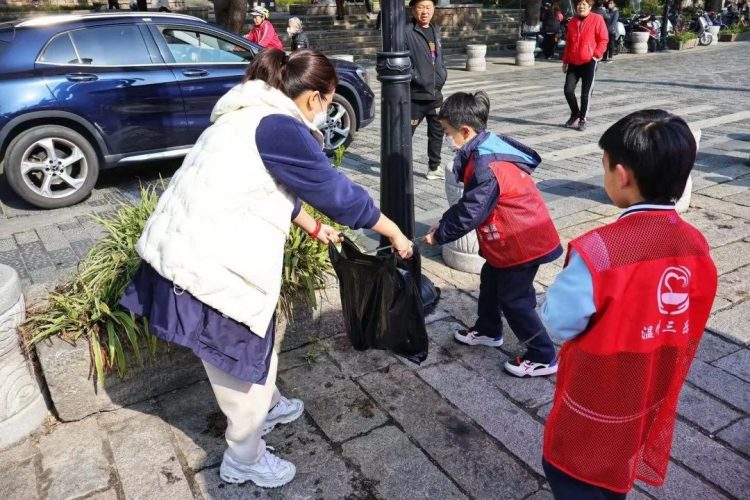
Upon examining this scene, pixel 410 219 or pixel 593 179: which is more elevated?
pixel 410 219

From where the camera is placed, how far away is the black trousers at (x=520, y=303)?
3.07 metres

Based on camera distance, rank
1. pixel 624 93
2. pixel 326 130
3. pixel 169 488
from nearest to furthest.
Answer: pixel 169 488
pixel 326 130
pixel 624 93

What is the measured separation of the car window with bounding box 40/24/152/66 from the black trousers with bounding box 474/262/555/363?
481 centimetres

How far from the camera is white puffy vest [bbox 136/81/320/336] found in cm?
205

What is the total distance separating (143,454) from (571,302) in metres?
2.05

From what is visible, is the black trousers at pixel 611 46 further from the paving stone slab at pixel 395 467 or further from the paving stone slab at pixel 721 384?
the paving stone slab at pixel 395 467

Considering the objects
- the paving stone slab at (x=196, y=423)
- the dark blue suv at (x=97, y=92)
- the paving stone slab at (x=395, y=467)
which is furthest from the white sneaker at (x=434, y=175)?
the paving stone slab at (x=395, y=467)

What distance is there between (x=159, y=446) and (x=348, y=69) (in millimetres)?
5986

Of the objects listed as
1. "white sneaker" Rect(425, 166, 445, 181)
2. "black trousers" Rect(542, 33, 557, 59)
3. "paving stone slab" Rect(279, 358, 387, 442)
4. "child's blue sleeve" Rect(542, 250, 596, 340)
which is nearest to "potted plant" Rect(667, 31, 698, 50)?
"black trousers" Rect(542, 33, 557, 59)

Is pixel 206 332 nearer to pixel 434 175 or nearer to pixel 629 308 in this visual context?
pixel 629 308

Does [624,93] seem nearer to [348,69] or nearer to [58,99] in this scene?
[348,69]

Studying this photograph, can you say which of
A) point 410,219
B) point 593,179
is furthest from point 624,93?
point 410,219

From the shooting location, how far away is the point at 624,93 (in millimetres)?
12219

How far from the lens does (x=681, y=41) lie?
21.1m
